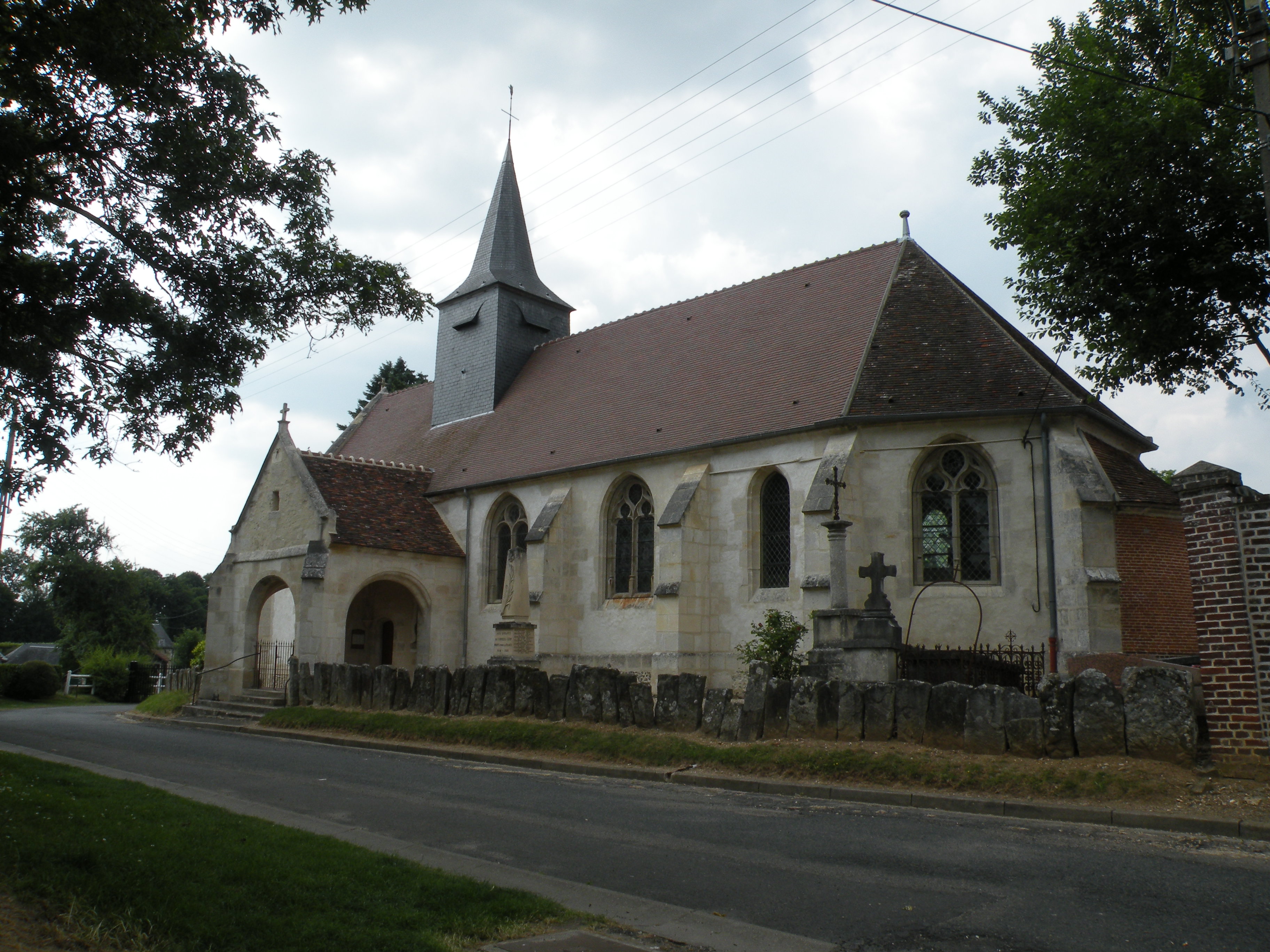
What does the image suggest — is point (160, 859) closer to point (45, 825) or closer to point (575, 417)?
point (45, 825)

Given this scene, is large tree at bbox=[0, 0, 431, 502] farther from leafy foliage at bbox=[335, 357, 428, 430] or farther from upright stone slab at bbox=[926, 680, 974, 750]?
leafy foliage at bbox=[335, 357, 428, 430]

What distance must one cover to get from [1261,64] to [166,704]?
25.4 meters

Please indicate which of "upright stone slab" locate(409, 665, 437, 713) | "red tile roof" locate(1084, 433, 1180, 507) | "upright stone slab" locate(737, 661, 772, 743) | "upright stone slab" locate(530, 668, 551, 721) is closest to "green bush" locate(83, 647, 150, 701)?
"upright stone slab" locate(409, 665, 437, 713)

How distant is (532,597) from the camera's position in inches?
899

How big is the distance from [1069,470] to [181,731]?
17727 mm

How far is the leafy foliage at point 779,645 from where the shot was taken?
16641 mm

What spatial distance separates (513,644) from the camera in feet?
65.8

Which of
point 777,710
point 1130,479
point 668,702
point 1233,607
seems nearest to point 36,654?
point 668,702

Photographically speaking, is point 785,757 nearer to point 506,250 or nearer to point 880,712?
point 880,712

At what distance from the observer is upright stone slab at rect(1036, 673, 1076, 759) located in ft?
34.3

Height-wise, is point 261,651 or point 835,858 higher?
point 261,651

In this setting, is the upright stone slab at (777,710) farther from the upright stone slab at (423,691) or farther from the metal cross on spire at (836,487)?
the upright stone slab at (423,691)

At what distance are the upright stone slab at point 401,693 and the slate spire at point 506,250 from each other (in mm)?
14720

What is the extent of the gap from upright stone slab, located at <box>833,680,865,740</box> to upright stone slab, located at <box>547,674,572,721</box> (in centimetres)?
489
